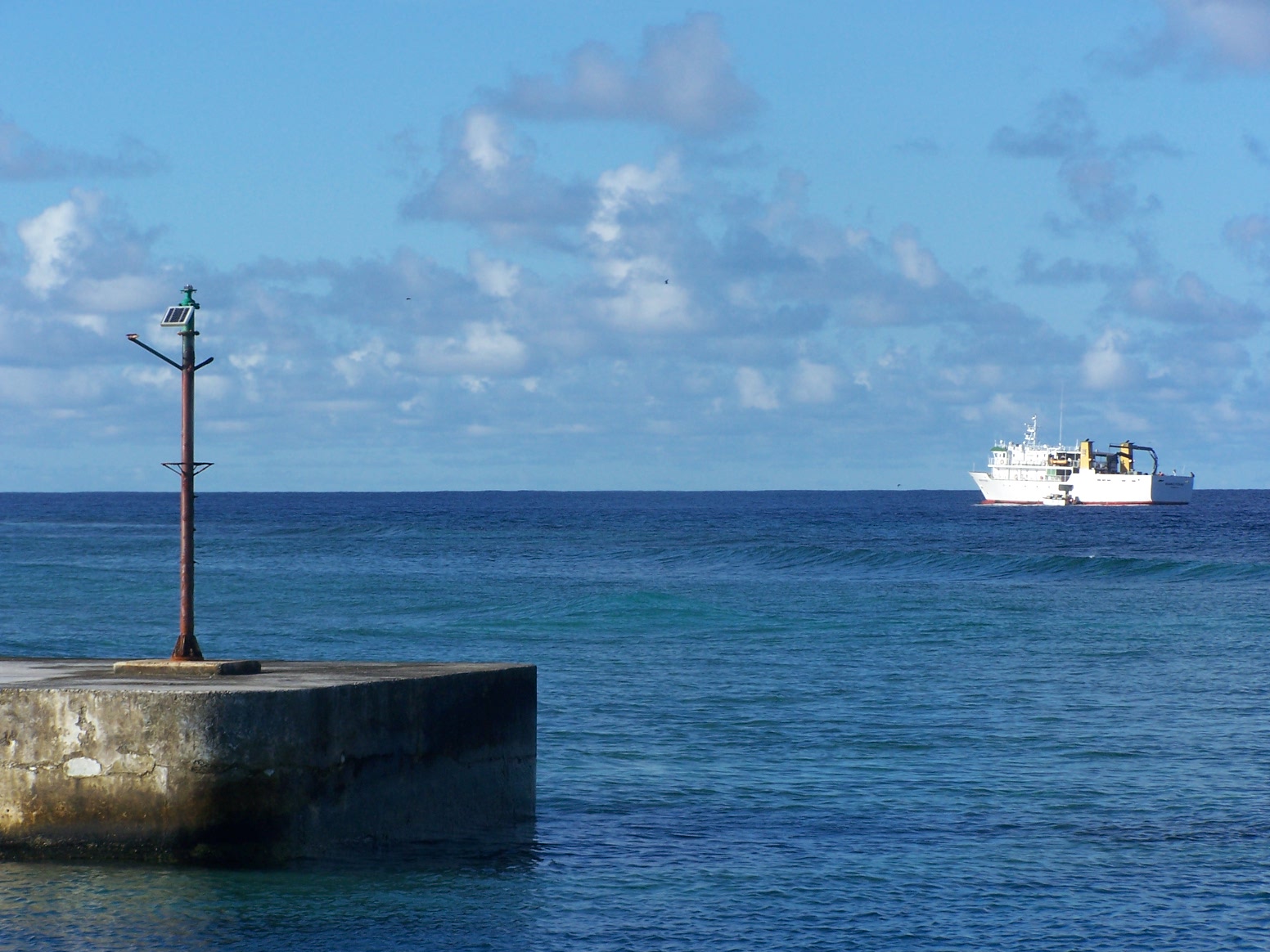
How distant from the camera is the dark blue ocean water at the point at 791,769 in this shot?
36.2 ft

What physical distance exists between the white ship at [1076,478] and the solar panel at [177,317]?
12285 centimetres

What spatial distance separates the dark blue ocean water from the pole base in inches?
72.2

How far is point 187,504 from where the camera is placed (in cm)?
1327

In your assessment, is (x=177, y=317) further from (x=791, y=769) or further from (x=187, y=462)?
(x=791, y=769)

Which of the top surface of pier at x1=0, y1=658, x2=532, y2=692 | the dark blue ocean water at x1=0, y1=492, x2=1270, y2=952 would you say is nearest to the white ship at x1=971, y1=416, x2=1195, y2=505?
the dark blue ocean water at x1=0, y1=492, x2=1270, y2=952

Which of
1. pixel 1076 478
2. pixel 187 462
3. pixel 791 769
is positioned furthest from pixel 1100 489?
pixel 187 462

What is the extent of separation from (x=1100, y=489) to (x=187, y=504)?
407 feet

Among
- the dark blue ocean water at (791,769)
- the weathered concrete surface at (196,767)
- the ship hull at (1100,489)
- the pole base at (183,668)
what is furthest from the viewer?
the ship hull at (1100,489)

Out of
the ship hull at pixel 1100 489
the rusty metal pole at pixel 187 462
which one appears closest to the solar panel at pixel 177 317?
the rusty metal pole at pixel 187 462

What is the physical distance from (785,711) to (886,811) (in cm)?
630

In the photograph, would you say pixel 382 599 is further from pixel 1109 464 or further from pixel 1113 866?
pixel 1109 464

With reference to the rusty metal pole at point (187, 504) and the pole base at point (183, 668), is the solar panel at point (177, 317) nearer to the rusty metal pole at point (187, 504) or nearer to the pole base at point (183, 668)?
the rusty metal pole at point (187, 504)

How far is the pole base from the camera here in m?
12.6

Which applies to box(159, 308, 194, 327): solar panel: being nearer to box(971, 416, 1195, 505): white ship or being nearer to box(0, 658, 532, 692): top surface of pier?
box(0, 658, 532, 692): top surface of pier
